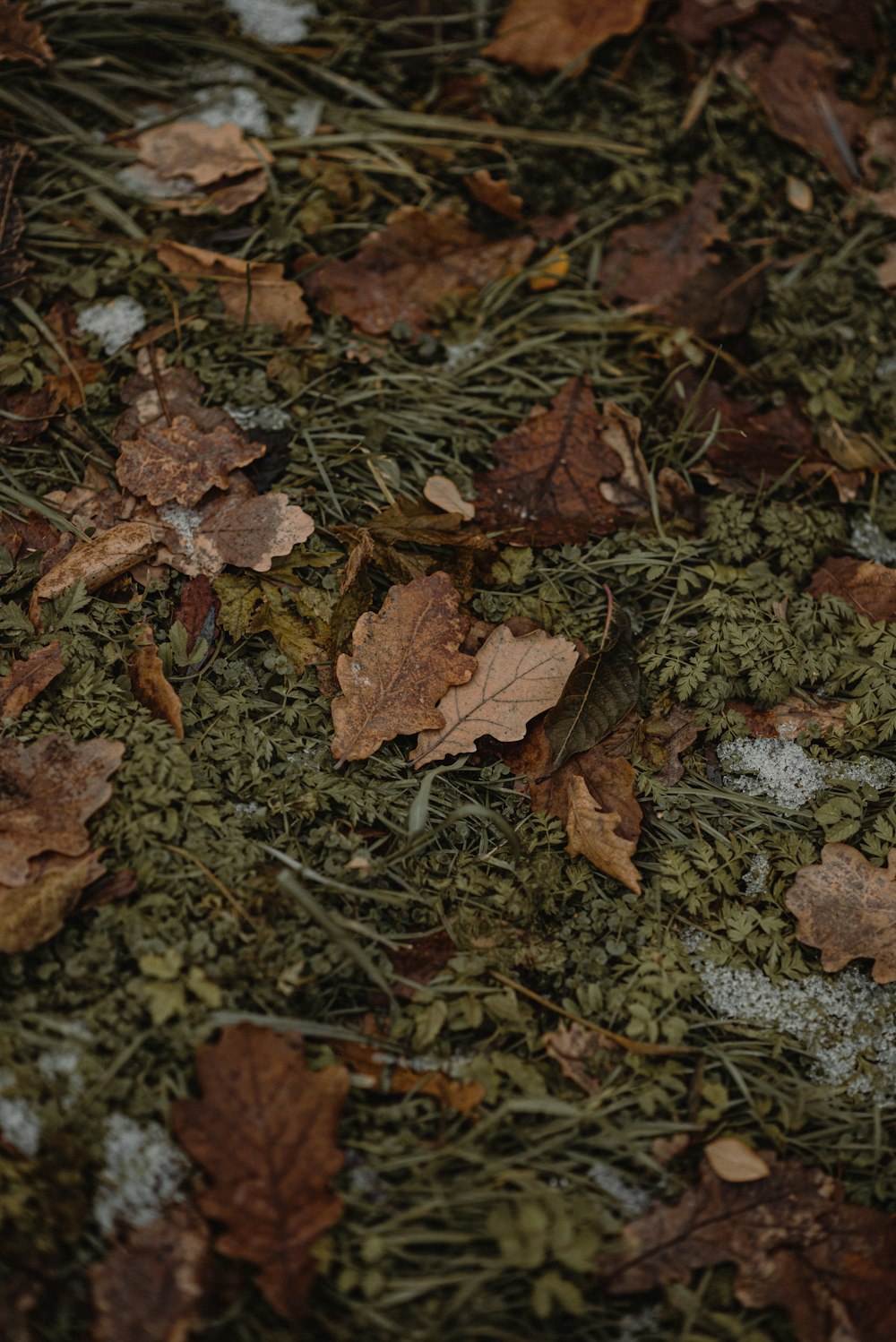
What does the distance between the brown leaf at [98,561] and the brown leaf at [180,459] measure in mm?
122

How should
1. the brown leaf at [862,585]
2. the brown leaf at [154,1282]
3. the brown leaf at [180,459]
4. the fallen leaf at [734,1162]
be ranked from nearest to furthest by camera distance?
the brown leaf at [154,1282] → the fallen leaf at [734,1162] → the brown leaf at [180,459] → the brown leaf at [862,585]

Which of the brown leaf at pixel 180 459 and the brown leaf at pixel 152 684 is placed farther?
the brown leaf at pixel 180 459

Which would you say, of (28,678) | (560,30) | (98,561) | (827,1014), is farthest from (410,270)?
(827,1014)

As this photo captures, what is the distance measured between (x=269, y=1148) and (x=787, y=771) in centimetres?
153

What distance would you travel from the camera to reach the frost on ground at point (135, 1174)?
5.40 feet

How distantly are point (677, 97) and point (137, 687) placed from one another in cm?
285

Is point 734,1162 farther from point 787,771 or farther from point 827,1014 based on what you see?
point 787,771

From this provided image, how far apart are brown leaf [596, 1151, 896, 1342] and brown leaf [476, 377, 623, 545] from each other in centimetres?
165

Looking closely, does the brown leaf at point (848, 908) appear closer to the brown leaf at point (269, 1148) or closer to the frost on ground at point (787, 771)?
the frost on ground at point (787, 771)

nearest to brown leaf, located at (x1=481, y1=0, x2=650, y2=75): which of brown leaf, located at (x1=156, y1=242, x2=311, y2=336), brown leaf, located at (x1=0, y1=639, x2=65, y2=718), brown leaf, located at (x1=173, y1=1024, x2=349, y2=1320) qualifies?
brown leaf, located at (x1=156, y1=242, x2=311, y2=336)

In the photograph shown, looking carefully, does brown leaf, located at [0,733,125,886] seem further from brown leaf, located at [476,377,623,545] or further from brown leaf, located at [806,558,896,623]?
brown leaf, located at [806,558,896,623]

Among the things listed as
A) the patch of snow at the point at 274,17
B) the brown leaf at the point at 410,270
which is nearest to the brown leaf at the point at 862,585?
the brown leaf at the point at 410,270

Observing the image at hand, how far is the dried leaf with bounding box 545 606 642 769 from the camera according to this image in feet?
7.45

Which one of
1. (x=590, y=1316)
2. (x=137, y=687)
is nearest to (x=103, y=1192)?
(x=590, y=1316)
